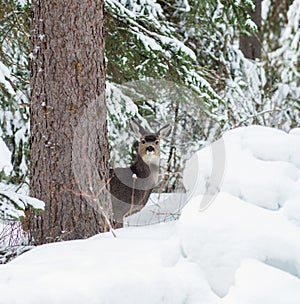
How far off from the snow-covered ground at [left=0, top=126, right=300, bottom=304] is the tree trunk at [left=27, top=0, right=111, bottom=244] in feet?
3.32

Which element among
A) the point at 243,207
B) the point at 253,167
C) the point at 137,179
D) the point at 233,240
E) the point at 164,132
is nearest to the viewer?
the point at 233,240

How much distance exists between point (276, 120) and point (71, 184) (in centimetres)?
705

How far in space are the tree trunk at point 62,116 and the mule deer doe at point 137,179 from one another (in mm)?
1038

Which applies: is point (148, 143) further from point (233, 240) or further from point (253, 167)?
point (233, 240)

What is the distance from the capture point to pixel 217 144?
16.2ft

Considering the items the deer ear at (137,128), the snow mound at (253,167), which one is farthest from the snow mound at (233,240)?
the deer ear at (137,128)

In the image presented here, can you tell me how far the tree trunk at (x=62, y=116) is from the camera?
552 centimetres

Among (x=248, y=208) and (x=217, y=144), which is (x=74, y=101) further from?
(x=248, y=208)

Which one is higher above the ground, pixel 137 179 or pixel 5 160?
pixel 5 160

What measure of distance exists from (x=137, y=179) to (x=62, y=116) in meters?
1.75

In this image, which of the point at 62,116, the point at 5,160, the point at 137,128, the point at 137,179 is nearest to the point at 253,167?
the point at 5,160

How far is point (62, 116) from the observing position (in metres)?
5.52

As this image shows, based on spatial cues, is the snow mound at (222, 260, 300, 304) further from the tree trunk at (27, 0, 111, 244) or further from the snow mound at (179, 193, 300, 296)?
the tree trunk at (27, 0, 111, 244)

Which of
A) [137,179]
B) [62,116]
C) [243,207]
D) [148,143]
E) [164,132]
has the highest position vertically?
[243,207]
